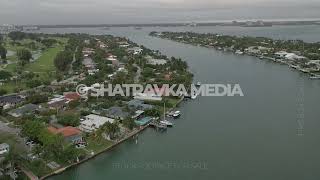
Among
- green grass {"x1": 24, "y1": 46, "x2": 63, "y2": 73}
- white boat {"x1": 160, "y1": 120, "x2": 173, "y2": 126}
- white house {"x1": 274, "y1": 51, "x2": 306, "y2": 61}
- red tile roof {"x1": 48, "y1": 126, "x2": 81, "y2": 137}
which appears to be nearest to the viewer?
red tile roof {"x1": 48, "y1": 126, "x2": 81, "y2": 137}

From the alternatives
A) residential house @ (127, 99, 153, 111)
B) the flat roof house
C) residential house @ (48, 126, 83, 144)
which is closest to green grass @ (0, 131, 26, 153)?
residential house @ (48, 126, 83, 144)

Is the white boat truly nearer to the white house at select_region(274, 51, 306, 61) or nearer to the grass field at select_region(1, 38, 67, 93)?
the grass field at select_region(1, 38, 67, 93)

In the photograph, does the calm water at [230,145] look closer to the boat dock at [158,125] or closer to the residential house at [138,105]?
the boat dock at [158,125]

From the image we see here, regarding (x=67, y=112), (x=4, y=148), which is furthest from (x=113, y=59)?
(x=4, y=148)

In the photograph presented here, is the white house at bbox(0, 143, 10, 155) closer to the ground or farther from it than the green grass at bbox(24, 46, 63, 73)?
closer to the ground

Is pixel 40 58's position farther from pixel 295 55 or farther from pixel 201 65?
pixel 295 55

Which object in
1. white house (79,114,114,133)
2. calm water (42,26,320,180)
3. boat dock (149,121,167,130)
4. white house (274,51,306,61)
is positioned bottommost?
calm water (42,26,320,180)

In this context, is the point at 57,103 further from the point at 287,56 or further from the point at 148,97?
the point at 287,56
